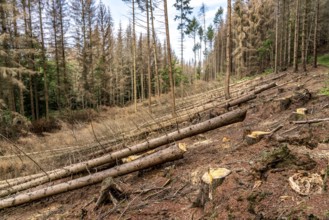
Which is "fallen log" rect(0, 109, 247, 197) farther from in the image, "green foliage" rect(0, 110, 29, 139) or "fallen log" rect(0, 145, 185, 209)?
"green foliage" rect(0, 110, 29, 139)

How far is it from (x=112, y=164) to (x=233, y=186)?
134 inches

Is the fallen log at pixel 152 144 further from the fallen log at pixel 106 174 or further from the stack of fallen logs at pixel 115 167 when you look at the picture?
the fallen log at pixel 106 174

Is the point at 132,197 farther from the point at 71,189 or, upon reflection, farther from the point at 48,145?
the point at 48,145

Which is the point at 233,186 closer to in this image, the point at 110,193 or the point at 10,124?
the point at 110,193

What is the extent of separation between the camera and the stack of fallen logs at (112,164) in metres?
4.93

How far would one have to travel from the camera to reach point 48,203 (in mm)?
5230

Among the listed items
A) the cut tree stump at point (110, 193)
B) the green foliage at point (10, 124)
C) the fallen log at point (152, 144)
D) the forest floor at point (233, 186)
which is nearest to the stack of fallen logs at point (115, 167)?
the fallen log at point (152, 144)

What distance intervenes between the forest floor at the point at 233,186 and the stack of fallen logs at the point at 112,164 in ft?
0.83

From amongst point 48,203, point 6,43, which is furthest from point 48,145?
point 6,43

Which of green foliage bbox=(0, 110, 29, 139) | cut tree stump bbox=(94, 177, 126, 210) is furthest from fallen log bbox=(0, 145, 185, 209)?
green foliage bbox=(0, 110, 29, 139)

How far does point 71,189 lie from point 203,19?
44233mm

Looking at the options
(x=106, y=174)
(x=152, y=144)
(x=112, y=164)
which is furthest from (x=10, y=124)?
(x=152, y=144)

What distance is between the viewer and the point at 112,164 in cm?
577

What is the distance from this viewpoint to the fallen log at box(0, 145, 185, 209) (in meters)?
4.88
